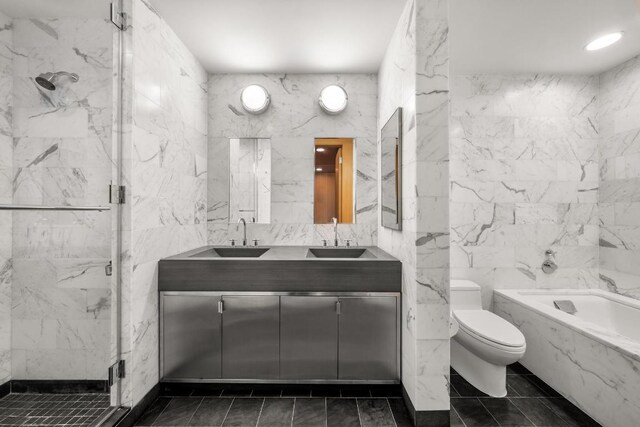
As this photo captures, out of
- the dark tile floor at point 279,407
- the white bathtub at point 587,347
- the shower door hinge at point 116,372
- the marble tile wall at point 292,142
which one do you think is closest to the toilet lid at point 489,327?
the white bathtub at point 587,347

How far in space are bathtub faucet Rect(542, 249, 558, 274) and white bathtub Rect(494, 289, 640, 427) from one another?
19 centimetres

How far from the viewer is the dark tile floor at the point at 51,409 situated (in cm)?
175

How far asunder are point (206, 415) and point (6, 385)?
51.8 inches

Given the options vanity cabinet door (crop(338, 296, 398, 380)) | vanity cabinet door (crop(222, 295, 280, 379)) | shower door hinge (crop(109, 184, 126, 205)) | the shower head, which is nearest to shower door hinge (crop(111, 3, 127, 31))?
the shower head

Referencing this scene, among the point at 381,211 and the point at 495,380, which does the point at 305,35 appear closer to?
the point at 381,211

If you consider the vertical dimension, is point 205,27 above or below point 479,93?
above

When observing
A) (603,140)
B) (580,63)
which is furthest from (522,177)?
(580,63)

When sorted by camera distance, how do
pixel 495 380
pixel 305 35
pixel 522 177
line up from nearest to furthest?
pixel 495 380
pixel 305 35
pixel 522 177

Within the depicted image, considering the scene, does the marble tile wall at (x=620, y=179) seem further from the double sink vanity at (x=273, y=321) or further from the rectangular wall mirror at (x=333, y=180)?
the rectangular wall mirror at (x=333, y=180)

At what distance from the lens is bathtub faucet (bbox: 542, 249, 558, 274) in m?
2.77

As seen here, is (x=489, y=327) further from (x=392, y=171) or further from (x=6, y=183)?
(x=6, y=183)

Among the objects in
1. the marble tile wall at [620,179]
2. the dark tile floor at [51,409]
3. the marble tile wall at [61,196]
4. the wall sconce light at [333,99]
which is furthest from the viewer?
the wall sconce light at [333,99]

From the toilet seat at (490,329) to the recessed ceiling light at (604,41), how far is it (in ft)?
7.47

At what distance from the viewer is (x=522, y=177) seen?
2791 millimetres
